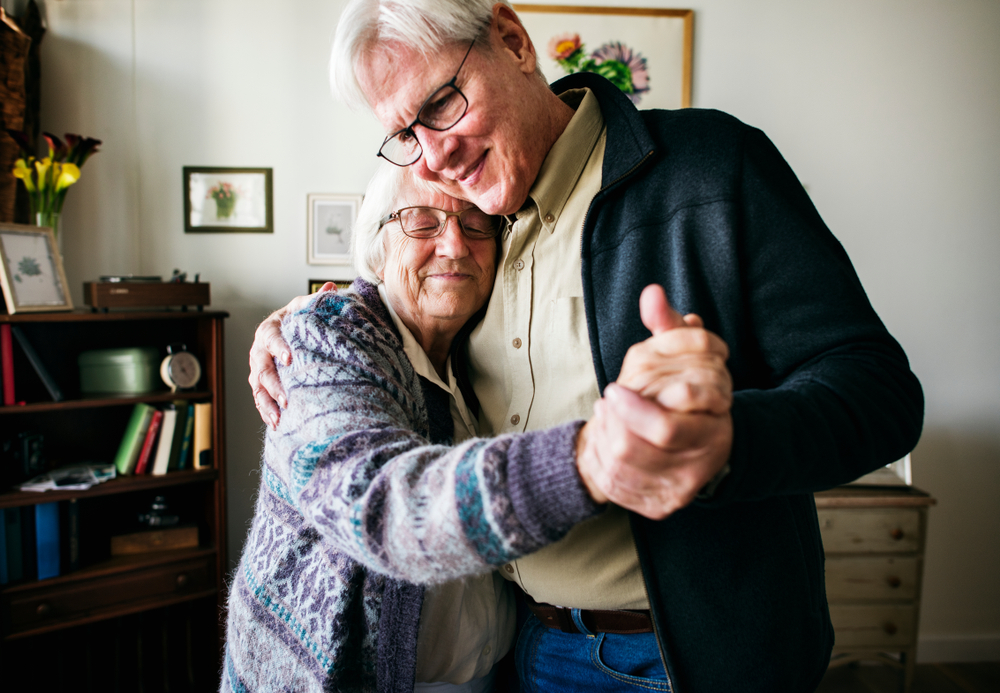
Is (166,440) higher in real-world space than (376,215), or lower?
lower

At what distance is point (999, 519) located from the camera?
2.82 meters

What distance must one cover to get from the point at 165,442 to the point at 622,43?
2.82 m

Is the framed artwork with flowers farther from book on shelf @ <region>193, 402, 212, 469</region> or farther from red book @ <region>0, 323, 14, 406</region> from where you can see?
red book @ <region>0, 323, 14, 406</region>

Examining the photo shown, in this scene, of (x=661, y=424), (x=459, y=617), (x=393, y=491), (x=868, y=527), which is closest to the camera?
(x=661, y=424)

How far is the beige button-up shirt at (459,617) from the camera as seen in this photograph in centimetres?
100

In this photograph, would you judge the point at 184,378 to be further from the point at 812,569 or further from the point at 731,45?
the point at 731,45

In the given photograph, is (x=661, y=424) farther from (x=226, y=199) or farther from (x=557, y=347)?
(x=226, y=199)

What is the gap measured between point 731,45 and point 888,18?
2.50 ft

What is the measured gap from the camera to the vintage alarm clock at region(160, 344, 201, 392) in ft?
7.83

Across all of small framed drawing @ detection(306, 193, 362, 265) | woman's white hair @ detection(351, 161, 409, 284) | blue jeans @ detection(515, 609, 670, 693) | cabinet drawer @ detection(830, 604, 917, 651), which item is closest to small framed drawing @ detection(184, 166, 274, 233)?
small framed drawing @ detection(306, 193, 362, 265)

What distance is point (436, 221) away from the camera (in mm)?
1116

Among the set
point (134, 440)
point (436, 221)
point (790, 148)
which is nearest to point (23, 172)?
point (134, 440)

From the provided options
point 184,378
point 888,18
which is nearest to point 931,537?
point 888,18

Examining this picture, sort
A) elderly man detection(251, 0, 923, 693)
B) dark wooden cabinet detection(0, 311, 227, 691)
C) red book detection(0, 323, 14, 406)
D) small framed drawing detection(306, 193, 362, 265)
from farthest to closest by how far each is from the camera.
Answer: small framed drawing detection(306, 193, 362, 265)
dark wooden cabinet detection(0, 311, 227, 691)
red book detection(0, 323, 14, 406)
elderly man detection(251, 0, 923, 693)
